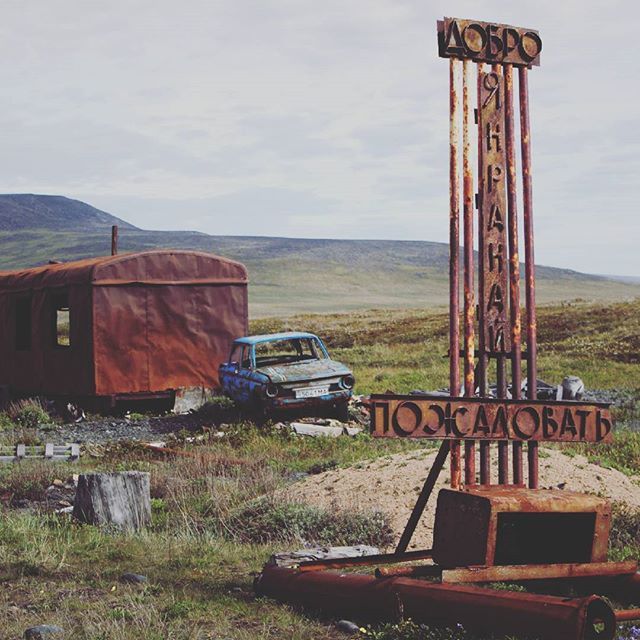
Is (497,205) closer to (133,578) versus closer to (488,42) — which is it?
(488,42)

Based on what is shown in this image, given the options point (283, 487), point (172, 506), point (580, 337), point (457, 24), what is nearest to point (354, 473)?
point (283, 487)

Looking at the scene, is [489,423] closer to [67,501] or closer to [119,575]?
[119,575]

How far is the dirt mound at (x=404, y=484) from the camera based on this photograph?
8.38 metres

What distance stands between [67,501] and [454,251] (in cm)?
564

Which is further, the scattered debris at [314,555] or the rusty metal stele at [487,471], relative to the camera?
the scattered debris at [314,555]

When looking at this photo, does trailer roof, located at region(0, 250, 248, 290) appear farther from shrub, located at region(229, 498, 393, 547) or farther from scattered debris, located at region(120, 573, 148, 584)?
scattered debris, located at region(120, 573, 148, 584)

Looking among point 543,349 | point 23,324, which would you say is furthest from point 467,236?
point 543,349

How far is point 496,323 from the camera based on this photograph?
18.7 feet

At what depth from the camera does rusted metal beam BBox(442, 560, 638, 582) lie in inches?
195

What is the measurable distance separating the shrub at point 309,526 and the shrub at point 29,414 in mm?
9747

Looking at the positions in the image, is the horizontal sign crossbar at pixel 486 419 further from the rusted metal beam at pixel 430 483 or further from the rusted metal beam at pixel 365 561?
the rusted metal beam at pixel 365 561

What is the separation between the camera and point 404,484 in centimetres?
883

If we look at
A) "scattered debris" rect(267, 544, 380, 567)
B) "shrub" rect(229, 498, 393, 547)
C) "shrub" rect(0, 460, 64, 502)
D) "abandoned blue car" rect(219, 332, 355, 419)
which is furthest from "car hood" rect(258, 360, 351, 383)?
"scattered debris" rect(267, 544, 380, 567)

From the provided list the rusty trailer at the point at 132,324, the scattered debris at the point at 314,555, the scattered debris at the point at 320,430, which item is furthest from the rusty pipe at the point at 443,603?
the rusty trailer at the point at 132,324
